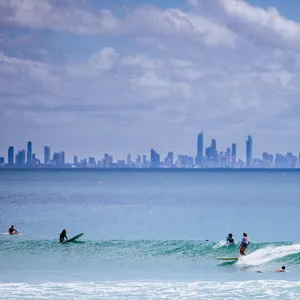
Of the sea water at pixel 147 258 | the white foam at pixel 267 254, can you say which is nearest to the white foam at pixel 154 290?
the sea water at pixel 147 258

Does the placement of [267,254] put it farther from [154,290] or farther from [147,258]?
[154,290]

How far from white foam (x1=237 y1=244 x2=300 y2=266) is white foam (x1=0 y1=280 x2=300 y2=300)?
834 cm

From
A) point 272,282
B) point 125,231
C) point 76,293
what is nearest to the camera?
point 76,293

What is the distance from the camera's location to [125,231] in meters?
82.6

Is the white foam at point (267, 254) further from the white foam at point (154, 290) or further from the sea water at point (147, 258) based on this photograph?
the white foam at point (154, 290)

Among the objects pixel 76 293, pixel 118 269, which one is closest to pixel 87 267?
pixel 118 269

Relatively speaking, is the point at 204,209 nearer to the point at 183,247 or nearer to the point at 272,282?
the point at 183,247

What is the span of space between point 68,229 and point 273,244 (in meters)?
29.7

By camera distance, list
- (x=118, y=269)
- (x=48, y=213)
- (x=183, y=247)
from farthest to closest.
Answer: (x=48, y=213) → (x=183, y=247) → (x=118, y=269)

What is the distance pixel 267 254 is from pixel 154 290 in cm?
1768

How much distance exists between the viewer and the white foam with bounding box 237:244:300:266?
179 ft

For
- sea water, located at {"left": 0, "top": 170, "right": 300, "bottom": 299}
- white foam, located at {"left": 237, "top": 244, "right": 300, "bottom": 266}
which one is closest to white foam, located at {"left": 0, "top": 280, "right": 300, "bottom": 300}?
sea water, located at {"left": 0, "top": 170, "right": 300, "bottom": 299}

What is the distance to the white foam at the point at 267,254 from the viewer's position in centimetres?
5466

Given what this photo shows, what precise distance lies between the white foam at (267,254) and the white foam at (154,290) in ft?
27.4
